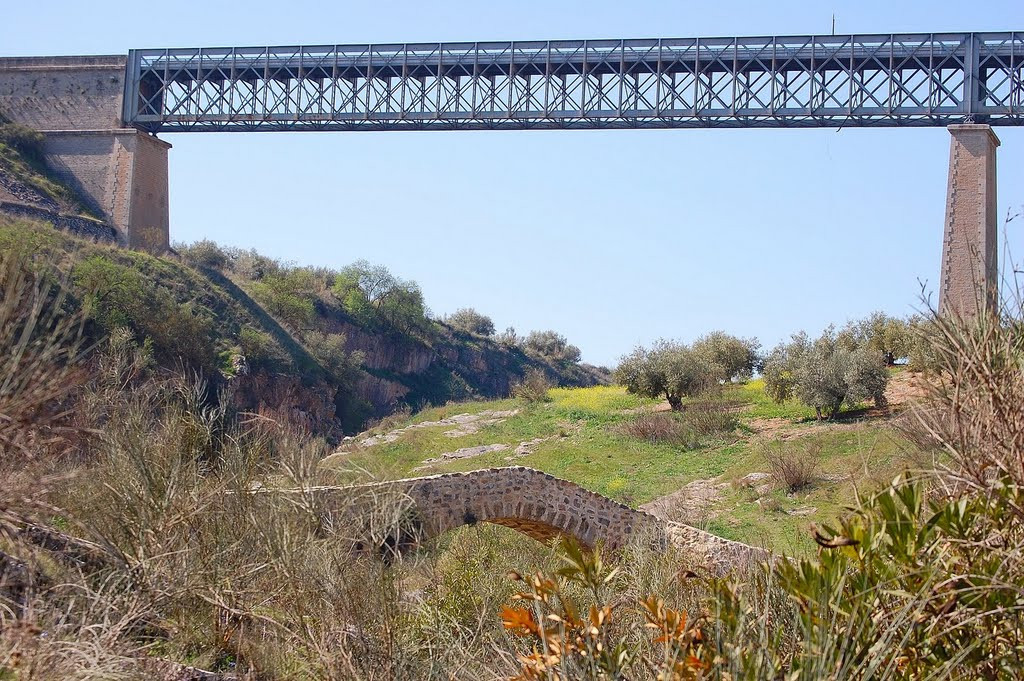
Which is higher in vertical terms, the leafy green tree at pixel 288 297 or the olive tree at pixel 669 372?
the leafy green tree at pixel 288 297

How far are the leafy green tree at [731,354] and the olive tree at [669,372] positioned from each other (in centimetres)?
103

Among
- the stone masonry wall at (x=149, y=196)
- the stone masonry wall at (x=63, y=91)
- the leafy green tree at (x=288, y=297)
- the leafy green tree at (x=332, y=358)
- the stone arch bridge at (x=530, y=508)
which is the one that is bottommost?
the stone arch bridge at (x=530, y=508)

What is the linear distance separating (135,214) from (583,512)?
23879 mm

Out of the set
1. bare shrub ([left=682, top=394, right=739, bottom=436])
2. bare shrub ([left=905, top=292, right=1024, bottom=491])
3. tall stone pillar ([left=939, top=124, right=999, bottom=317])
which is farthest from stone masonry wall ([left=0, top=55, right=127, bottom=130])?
bare shrub ([left=905, top=292, right=1024, bottom=491])

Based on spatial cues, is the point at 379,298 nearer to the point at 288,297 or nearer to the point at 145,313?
the point at 288,297

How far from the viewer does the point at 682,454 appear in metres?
26.7

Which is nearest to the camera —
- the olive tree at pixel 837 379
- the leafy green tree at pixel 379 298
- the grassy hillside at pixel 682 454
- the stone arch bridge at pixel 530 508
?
the stone arch bridge at pixel 530 508

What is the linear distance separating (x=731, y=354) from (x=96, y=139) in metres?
21.4

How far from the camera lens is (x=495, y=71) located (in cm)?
3288

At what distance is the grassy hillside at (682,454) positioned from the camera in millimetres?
Answer: 20078

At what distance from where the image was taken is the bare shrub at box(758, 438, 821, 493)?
21.4 metres

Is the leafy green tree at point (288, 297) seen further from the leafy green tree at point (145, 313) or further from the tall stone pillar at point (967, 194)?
the tall stone pillar at point (967, 194)

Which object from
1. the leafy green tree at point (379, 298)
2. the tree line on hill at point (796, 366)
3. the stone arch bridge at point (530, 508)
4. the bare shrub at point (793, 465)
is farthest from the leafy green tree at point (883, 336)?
the leafy green tree at point (379, 298)

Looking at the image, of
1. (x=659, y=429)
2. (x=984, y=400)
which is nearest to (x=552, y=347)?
(x=659, y=429)
